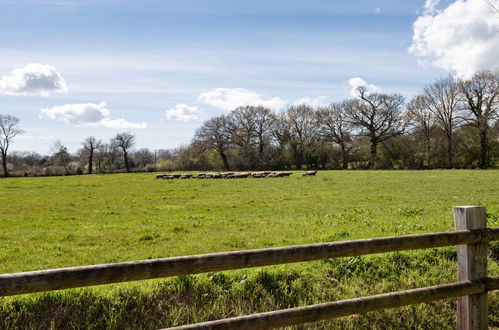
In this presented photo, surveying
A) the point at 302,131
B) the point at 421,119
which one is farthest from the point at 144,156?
the point at 421,119

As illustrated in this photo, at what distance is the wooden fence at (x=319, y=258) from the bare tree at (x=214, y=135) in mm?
69935

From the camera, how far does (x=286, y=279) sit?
19.0 ft

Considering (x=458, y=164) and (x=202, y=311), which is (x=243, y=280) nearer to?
(x=202, y=311)

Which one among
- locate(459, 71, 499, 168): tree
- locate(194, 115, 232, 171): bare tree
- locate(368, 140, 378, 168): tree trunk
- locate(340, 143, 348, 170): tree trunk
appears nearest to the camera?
locate(459, 71, 499, 168): tree

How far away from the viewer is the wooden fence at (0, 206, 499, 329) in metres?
2.80

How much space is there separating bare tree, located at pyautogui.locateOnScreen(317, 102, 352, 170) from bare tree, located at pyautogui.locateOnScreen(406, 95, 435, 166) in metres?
10.6

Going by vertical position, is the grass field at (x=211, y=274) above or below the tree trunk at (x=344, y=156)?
below

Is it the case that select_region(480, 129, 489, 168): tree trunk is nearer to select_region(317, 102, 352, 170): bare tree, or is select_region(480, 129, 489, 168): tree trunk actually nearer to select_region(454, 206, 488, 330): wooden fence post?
select_region(317, 102, 352, 170): bare tree

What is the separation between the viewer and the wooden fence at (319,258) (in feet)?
9.19

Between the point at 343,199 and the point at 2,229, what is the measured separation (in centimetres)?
1485

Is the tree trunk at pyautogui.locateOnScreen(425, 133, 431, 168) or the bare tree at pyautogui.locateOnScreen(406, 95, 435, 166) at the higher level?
the bare tree at pyautogui.locateOnScreen(406, 95, 435, 166)

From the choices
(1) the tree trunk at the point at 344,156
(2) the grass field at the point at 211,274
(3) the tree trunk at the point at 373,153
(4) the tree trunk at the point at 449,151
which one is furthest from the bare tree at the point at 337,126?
(2) the grass field at the point at 211,274

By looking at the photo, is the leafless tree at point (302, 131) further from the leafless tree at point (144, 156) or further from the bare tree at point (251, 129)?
the leafless tree at point (144, 156)

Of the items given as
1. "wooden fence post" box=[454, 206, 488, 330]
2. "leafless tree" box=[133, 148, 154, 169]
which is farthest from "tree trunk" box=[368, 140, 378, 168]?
"leafless tree" box=[133, 148, 154, 169]
